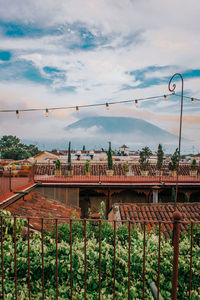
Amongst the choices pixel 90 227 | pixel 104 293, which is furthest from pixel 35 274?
pixel 90 227

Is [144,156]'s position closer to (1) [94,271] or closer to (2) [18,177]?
(2) [18,177]

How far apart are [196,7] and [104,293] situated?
6297 millimetres

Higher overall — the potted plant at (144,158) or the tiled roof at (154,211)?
the potted plant at (144,158)

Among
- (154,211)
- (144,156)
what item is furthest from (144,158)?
(154,211)

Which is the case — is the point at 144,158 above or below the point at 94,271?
above

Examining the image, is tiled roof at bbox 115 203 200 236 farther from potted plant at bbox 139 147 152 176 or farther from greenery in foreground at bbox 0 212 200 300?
potted plant at bbox 139 147 152 176

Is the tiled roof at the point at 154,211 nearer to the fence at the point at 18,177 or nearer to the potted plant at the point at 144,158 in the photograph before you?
the fence at the point at 18,177

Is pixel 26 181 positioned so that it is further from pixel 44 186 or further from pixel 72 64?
pixel 72 64

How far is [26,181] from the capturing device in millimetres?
8406

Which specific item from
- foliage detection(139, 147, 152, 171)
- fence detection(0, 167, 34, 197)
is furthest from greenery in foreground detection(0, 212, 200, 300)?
foliage detection(139, 147, 152, 171)

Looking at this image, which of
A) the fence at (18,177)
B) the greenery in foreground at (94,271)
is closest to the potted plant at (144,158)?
the fence at (18,177)

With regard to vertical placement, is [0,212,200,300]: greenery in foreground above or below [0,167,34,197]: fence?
below

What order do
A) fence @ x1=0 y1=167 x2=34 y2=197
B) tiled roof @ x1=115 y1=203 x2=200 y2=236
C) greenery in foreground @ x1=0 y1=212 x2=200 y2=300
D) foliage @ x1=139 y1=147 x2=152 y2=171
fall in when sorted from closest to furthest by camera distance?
greenery in foreground @ x1=0 y1=212 x2=200 y2=300 → tiled roof @ x1=115 y1=203 x2=200 y2=236 → fence @ x1=0 y1=167 x2=34 y2=197 → foliage @ x1=139 y1=147 x2=152 y2=171

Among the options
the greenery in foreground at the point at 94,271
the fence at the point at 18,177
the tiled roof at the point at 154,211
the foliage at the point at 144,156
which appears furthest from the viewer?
the foliage at the point at 144,156
